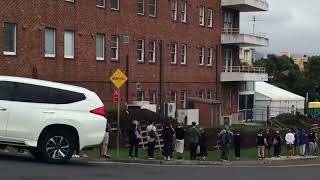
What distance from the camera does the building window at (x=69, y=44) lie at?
119 ft

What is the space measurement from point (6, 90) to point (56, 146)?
6.64 feet

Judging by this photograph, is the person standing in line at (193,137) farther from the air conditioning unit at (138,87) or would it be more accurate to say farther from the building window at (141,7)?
the building window at (141,7)

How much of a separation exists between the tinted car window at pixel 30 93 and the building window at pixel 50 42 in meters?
18.7

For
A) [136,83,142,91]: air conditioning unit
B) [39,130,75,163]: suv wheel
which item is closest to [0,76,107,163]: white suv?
[39,130,75,163]: suv wheel

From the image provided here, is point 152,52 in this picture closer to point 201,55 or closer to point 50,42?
point 201,55

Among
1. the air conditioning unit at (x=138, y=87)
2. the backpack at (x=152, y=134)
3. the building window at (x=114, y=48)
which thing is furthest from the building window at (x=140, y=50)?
the backpack at (x=152, y=134)

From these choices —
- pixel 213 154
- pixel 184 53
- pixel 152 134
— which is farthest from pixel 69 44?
pixel 184 53

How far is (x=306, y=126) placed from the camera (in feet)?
175

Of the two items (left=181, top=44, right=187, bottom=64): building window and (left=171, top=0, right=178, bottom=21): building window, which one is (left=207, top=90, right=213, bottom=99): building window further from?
(left=171, top=0, right=178, bottom=21): building window

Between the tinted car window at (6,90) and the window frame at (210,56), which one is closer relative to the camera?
the tinted car window at (6,90)

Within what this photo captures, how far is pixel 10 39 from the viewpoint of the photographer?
32.8 meters

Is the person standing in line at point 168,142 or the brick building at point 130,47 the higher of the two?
the brick building at point 130,47

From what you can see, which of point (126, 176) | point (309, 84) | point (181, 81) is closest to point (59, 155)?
point (126, 176)

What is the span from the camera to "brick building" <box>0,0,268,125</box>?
3353cm
